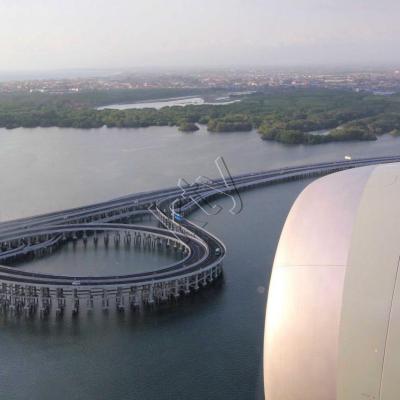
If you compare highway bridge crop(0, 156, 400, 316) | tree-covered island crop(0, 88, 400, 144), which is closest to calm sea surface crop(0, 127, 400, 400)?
highway bridge crop(0, 156, 400, 316)

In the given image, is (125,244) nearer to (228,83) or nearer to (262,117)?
(262,117)

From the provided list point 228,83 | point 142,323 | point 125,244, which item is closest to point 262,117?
point 125,244

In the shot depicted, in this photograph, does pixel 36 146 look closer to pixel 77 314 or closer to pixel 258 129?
pixel 258 129

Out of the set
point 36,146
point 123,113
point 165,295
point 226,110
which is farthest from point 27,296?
point 226,110

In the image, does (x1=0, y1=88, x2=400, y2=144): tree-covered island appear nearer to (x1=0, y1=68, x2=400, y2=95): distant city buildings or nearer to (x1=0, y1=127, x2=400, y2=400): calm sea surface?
(x1=0, y1=127, x2=400, y2=400): calm sea surface

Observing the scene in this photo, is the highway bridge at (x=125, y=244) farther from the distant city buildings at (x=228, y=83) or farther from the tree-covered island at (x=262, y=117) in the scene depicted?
the distant city buildings at (x=228, y=83)

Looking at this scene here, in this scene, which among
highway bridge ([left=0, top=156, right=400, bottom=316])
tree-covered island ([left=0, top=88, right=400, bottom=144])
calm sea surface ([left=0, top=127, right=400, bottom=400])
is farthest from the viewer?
tree-covered island ([left=0, top=88, right=400, bottom=144])
